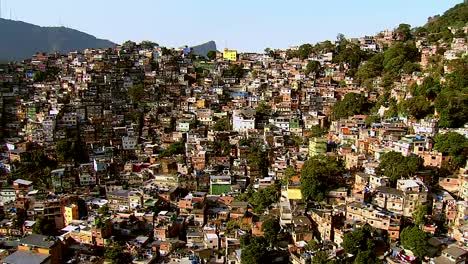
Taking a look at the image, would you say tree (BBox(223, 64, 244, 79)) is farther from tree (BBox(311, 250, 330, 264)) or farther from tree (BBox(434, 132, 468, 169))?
tree (BBox(311, 250, 330, 264))

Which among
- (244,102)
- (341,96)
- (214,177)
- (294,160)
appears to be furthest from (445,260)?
(244,102)

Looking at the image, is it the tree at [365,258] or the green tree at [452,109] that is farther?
the green tree at [452,109]

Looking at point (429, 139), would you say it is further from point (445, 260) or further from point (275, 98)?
point (275, 98)

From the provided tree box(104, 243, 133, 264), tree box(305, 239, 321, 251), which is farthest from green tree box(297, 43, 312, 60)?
tree box(104, 243, 133, 264)

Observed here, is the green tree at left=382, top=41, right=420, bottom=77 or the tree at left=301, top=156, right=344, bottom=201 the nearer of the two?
the tree at left=301, top=156, right=344, bottom=201

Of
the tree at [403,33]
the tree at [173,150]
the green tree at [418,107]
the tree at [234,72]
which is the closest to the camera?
the green tree at [418,107]

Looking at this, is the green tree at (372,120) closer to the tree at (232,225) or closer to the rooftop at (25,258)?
the tree at (232,225)

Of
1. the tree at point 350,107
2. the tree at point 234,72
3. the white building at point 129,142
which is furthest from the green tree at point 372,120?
the tree at point 234,72
